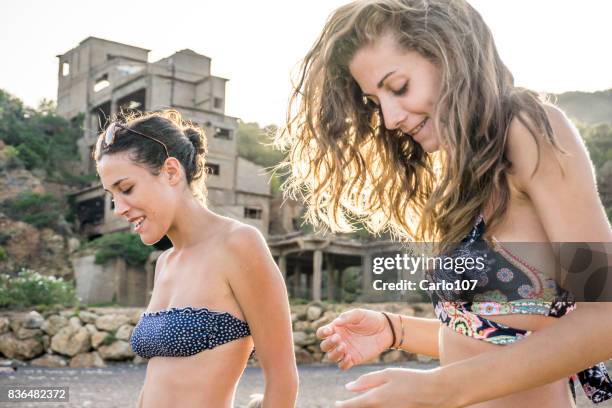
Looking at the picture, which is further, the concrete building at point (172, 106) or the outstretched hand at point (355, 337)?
the concrete building at point (172, 106)

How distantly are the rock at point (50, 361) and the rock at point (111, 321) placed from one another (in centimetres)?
129

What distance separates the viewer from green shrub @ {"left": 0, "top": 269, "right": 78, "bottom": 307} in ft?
70.2

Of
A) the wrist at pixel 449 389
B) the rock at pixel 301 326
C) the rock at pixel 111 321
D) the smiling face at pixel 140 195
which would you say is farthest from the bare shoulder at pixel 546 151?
the rock at pixel 111 321

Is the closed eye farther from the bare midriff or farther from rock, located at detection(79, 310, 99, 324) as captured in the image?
rock, located at detection(79, 310, 99, 324)

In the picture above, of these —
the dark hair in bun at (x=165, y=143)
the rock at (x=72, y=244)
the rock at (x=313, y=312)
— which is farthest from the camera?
the rock at (x=72, y=244)

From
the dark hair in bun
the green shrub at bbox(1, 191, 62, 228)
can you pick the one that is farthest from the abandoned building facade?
the dark hair in bun

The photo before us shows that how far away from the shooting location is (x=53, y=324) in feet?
67.0

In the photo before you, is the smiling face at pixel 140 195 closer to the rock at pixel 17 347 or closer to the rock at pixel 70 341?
the rock at pixel 70 341

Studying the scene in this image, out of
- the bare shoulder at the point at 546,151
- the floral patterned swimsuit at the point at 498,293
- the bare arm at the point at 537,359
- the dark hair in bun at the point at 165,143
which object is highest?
the dark hair in bun at the point at 165,143

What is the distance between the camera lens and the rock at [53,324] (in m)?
20.3

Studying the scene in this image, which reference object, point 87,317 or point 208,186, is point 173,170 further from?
point 208,186

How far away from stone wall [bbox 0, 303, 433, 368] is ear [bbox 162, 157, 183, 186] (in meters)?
16.9

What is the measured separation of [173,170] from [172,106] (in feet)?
97.8

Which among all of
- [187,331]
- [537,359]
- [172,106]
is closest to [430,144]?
[537,359]
